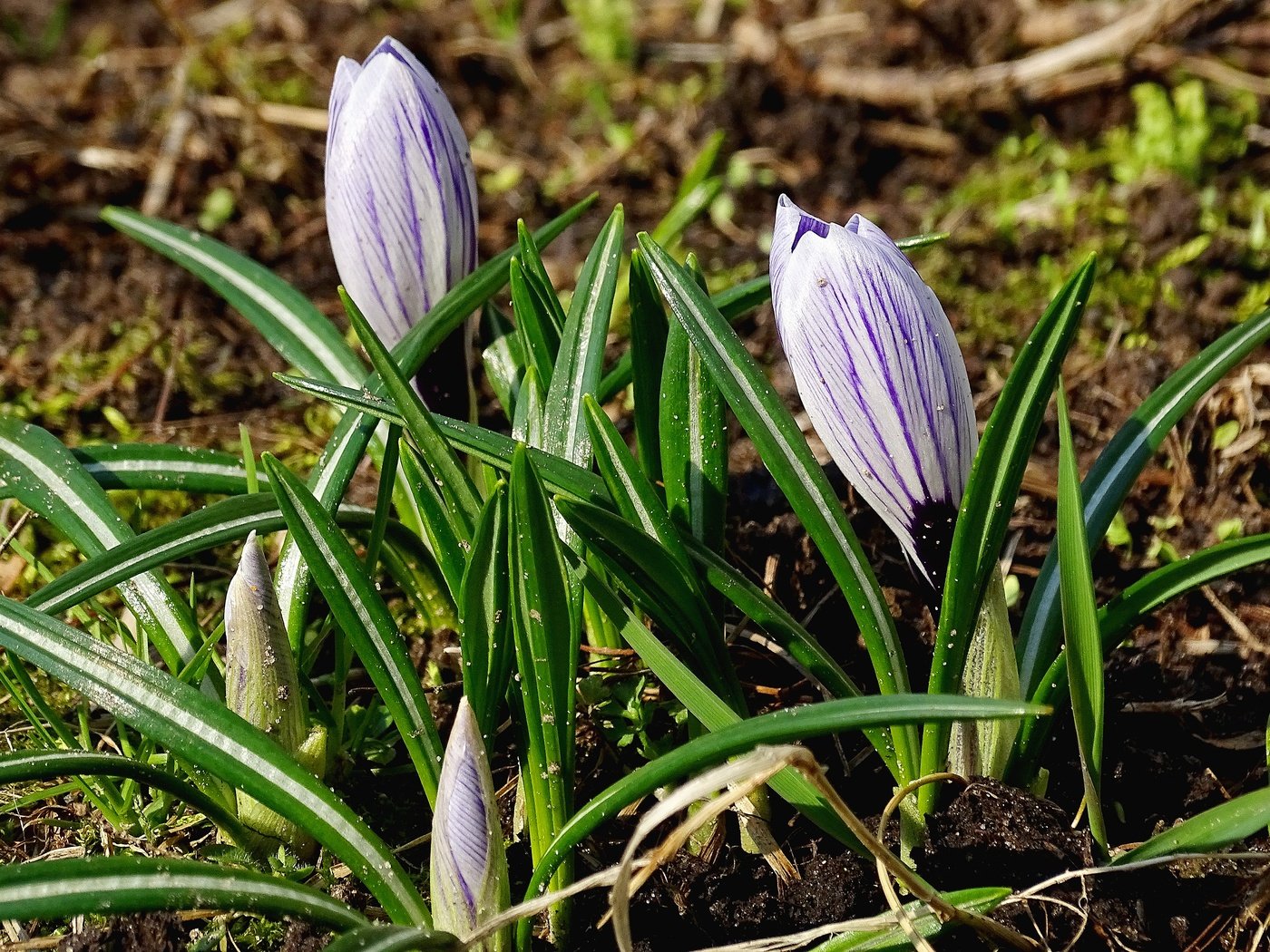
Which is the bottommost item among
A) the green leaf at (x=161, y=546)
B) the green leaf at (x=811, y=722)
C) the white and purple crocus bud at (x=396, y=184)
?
the green leaf at (x=811, y=722)

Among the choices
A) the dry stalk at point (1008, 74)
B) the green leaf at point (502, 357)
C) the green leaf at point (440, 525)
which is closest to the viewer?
the green leaf at point (440, 525)

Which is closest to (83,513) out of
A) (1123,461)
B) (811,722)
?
(811,722)

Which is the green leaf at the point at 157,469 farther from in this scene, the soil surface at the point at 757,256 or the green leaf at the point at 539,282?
the green leaf at the point at 539,282

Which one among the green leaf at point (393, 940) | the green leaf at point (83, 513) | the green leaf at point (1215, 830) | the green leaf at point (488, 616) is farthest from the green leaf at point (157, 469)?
the green leaf at point (1215, 830)

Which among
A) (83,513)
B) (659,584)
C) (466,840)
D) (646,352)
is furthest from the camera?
(83,513)

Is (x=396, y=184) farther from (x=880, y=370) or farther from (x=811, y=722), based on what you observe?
(x=811, y=722)

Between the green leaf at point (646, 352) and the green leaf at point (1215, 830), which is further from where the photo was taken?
the green leaf at point (646, 352)

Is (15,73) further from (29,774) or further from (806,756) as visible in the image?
(806,756)
